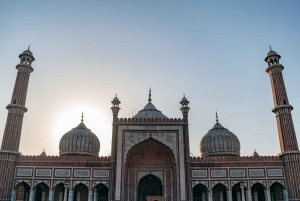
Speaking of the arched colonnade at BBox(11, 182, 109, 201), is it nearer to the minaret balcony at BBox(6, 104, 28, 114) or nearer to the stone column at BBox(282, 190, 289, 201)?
the minaret balcony at BBox(6, 104, 28, 114)

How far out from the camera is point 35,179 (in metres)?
18.2

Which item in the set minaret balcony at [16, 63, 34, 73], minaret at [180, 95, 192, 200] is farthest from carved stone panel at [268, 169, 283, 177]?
Answer: minaret balcony at [16, 63, 34, 73]

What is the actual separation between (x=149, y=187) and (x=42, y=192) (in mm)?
7173

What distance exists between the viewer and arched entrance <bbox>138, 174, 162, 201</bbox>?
66.8ft

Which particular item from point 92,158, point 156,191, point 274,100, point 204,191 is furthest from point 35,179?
point 274,100

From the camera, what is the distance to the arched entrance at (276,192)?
62.0 feet

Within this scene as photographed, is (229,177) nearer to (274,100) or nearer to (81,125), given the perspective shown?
(274,100)

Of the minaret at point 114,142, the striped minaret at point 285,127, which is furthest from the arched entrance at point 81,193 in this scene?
the striped minaret at point 285,127

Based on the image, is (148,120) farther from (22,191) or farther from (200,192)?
(22,191)

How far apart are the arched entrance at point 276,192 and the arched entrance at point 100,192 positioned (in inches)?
432

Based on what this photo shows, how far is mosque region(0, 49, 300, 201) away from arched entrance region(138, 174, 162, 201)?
67 mm

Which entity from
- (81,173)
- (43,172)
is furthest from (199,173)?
(43,172)

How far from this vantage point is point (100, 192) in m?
19.8

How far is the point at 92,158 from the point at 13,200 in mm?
5178
